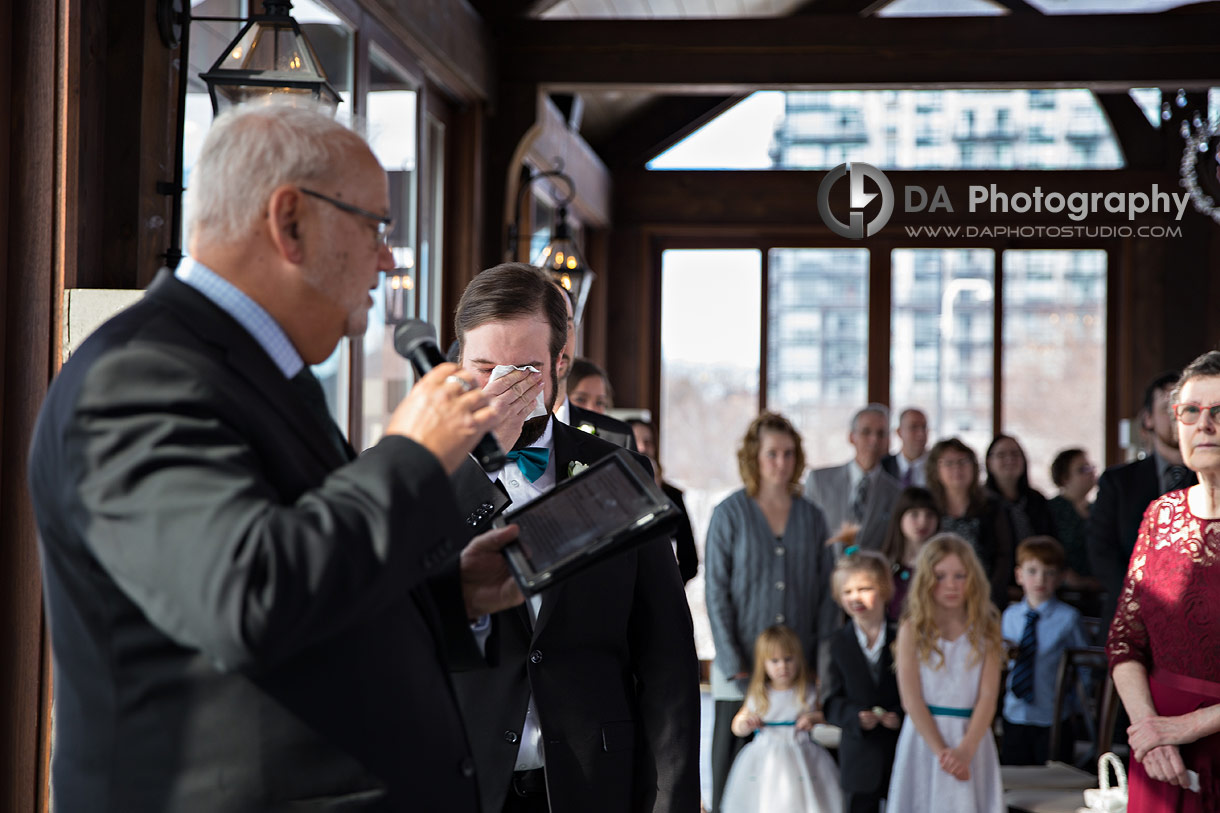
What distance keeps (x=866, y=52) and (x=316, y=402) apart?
5249 millimetres

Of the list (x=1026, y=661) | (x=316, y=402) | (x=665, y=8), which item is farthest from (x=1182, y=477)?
(x=665, y=8)

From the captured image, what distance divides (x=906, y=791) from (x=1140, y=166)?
6.19m

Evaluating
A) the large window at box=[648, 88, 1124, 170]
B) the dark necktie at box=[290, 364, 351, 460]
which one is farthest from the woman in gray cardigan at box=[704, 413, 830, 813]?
the large window at box=[648, 88, 1124, 170]

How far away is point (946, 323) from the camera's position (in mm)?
8953

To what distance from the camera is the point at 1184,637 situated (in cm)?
231

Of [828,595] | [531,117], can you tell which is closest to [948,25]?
[531,117]

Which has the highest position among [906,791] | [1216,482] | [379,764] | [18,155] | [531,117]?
[531,117]

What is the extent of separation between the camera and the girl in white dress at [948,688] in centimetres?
372

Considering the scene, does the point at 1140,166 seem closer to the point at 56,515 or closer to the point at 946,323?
the point at 946,323

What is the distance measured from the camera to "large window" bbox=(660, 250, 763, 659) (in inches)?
364

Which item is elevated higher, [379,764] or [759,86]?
[759,86]

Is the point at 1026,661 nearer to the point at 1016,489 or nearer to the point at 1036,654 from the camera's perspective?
the point at 1036,654

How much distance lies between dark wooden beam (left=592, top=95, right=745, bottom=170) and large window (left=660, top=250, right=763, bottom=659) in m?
0.76

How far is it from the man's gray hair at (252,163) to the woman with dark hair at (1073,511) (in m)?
5.19
